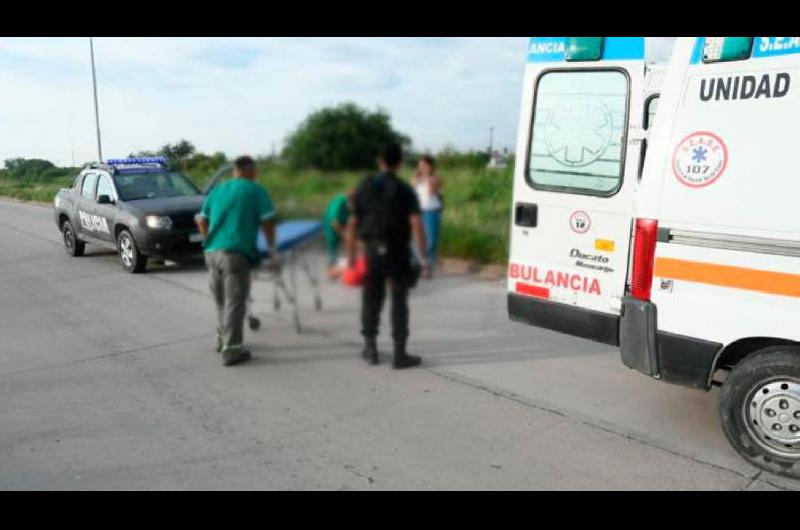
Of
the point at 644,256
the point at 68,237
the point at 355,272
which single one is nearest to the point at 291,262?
the point at 355,272

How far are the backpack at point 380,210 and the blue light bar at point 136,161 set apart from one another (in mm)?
1014

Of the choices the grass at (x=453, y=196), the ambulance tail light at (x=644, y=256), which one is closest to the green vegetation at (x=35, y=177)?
the grass at (x=453, y=196)

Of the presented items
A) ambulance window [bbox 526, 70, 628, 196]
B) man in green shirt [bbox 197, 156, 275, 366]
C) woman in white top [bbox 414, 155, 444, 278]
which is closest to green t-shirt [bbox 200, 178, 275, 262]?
man in green shirt [bbox 197, 156, 275, 366]

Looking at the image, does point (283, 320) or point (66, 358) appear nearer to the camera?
point (283, 320)

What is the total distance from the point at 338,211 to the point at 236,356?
1.61 meters

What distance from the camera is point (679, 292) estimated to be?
8.75ft

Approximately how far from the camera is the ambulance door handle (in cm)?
280

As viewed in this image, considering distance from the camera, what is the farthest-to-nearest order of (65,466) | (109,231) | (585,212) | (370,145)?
1. (109,231)
2. (585,212)
3. (65,466)
4. (370,145)

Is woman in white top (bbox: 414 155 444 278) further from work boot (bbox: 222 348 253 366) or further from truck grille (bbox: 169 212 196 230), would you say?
work boot (bbox: 222 348 253 366)

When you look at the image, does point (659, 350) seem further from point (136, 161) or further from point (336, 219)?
point (136, 161)

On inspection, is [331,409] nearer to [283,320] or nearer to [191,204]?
[283,320]
